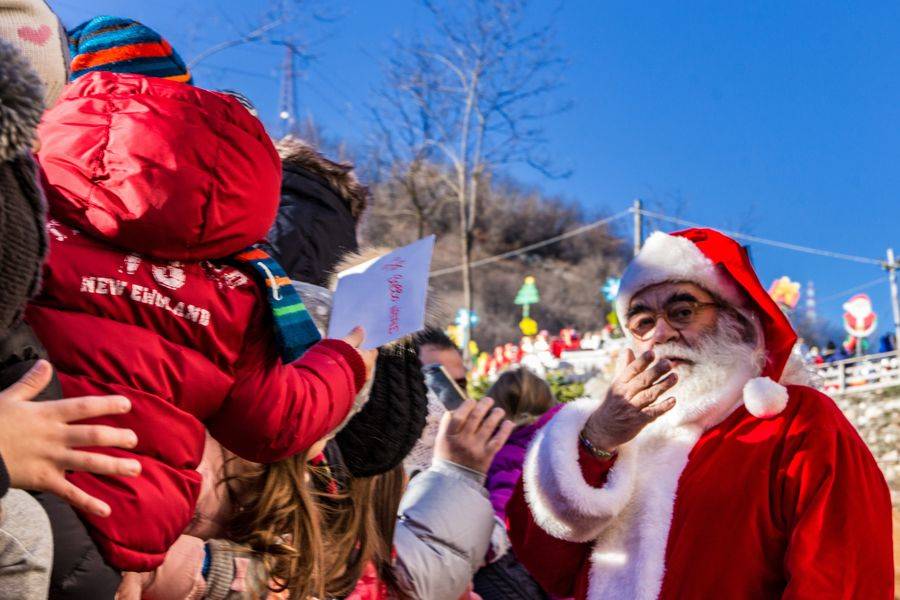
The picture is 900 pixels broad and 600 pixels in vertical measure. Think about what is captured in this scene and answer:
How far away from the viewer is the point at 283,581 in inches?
66.1

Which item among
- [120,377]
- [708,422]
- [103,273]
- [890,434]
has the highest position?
[103,273]

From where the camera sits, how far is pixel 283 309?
4.63 feet

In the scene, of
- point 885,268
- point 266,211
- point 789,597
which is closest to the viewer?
point 266,211

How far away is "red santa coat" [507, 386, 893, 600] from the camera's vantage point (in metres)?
2.11

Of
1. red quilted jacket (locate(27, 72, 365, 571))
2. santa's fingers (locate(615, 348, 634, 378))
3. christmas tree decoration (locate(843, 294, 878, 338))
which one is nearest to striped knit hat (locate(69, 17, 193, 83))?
red quilted jacket (locate(27, 72, 365, 571))

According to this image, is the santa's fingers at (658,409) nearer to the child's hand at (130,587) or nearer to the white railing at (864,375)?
the child's hand at (130,587)

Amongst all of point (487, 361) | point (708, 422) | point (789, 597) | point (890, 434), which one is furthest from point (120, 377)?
point (487, 361)

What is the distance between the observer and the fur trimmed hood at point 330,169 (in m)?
2.43

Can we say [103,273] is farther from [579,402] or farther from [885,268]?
[885,268]

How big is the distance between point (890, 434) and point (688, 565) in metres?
12.8

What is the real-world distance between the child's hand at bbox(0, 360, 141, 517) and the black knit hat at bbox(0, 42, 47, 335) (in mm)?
83

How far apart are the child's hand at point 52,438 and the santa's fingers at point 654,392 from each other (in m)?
1.59

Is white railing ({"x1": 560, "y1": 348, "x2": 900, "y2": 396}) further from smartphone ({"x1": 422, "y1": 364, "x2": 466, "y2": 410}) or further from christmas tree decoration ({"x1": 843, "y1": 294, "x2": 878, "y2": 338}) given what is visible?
smartphone ({"x1": 422, "y1": 364, "x2": 466, "y2": 410})

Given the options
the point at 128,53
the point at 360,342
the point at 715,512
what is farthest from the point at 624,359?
the point at 128,53
